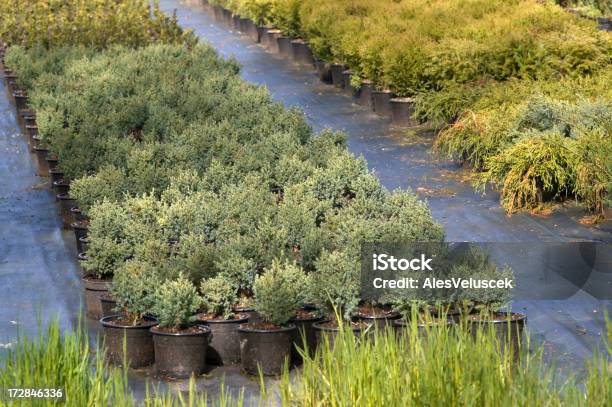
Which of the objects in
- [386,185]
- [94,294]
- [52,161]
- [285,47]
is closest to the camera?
[94,294]

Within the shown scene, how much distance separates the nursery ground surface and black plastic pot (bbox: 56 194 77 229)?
116mm

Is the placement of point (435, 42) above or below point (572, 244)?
above

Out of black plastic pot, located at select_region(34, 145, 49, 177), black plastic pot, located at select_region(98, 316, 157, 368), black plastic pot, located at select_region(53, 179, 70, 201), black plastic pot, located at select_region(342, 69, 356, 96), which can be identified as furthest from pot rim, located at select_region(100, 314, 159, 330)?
black plastic pot, located at select_region(342, 69, 356, 96)

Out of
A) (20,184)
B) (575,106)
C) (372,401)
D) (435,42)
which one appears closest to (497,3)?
(435,42)

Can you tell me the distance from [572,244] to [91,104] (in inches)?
226

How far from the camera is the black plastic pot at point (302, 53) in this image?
2108 cm

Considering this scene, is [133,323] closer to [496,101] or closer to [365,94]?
[496,101]

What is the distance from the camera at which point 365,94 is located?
16.7 meters

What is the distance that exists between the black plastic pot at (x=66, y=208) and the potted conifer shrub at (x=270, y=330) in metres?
3.98

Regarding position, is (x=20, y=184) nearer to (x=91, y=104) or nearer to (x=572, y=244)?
(x=91, y=104)

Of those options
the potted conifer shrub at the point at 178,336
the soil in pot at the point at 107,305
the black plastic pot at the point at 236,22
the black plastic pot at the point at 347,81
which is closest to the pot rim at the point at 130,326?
the potted conifer shrub at the point at 178,336

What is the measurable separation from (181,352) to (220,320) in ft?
1.23

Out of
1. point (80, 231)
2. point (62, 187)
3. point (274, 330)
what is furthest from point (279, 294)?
point (62, 187)

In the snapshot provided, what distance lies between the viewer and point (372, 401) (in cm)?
472
